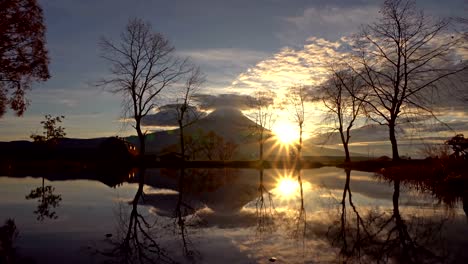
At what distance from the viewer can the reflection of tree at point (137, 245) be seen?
506 centimetres

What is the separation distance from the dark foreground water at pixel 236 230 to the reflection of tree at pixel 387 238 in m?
0.02

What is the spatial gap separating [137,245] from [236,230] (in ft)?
6.72

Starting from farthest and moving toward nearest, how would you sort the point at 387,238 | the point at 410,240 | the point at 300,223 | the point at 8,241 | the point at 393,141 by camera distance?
the point at 393,141 < the point at 300,223 < the point at 387,238 < the point at 410,240 < the point at 8,241

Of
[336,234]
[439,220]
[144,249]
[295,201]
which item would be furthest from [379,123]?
[144,249]

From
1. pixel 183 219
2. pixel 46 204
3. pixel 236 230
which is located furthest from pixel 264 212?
pixel 46 204

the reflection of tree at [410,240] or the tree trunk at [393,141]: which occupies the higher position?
the tree trunk at [393,141]

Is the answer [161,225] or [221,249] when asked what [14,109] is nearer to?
[161,225]

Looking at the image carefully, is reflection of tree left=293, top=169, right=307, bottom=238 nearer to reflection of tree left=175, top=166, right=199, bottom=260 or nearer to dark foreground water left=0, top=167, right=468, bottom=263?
dark foreground water left=0, top=167, right=468, bottom=263

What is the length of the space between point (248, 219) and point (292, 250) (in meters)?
2.89

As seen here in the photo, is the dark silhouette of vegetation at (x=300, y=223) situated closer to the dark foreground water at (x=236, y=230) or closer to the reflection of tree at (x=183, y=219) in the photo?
the dark foreground water at (x=236, y=230)

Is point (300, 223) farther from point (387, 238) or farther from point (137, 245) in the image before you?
point (137, 245)

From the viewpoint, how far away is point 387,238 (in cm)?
630

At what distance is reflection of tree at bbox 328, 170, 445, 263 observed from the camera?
17.1 feet

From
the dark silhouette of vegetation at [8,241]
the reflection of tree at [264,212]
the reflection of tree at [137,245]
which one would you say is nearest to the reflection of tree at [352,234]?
the reflection of tree at [264,212]
